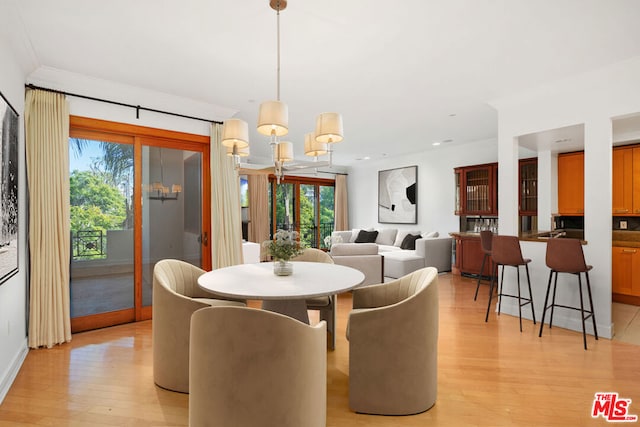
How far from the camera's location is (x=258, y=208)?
827 centimetres

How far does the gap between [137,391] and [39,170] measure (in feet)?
7.42

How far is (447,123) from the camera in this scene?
17.1 feet

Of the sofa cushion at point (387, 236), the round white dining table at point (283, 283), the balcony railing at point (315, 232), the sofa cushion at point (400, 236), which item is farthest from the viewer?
the balcony railing at point (315, 232)

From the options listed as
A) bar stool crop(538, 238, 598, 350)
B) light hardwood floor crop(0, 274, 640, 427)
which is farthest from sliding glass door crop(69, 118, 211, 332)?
bar stool crop(538, 238, 598, 350)

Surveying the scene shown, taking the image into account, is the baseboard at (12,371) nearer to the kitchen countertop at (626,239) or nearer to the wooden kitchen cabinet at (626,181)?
the kitchen countertop at (626,239)

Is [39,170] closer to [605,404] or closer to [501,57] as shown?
[501,57]

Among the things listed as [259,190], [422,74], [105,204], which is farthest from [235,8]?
[259,190]

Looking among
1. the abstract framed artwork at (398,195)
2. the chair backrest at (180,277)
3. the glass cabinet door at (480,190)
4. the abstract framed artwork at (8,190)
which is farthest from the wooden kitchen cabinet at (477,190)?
the abstract framed artwork at (8,190)

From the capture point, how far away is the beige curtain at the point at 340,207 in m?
9.71

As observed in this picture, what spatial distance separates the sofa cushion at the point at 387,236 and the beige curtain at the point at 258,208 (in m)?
2.71

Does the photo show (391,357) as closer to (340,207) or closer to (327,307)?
(327,307)

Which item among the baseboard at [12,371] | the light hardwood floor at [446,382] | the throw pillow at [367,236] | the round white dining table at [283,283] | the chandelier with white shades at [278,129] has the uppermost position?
the chandelier with white shades at [278,129]

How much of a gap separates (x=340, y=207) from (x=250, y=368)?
327 inches

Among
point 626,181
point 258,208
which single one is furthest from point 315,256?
point 258,208
